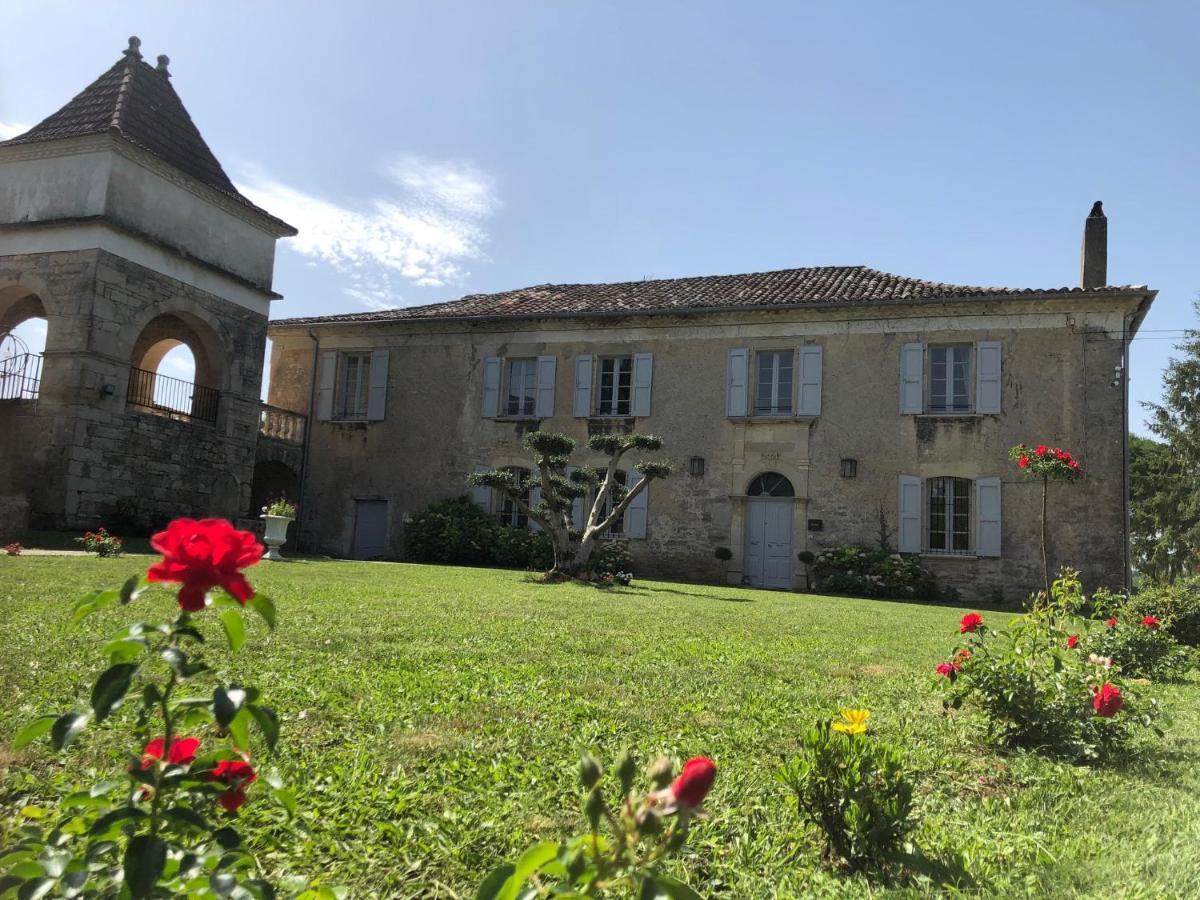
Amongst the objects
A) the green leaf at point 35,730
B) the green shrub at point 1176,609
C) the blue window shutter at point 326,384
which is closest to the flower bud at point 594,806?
the green leaf at point 35,730

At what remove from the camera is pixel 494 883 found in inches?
42.5

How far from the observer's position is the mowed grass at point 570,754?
2.17 meters

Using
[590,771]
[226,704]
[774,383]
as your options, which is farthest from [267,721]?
[774,383]

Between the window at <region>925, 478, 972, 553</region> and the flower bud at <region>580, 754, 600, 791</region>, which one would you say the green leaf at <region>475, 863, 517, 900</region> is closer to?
the flower bud at <region>580, 754, 600, 791</region>

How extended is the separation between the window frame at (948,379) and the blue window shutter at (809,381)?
189cm

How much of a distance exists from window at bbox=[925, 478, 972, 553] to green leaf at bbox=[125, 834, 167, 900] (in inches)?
610

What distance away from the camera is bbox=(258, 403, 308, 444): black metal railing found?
62.0 feet

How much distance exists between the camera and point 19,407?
45.9 ft

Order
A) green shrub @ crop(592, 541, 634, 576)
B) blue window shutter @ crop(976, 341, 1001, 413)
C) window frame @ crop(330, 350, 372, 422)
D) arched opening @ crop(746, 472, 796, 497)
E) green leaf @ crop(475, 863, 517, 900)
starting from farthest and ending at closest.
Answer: window frame @ crop(330, 350, 372, 422), arched opening @ crop(746, 472, 796, 497), green shrub @ crop(592, 541, 634, 576), blue window shutter @ crop(976, 341, 1001, 413), green leaf @ crop(475, 863, 517, 900)

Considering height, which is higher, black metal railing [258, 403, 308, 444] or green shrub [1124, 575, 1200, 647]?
black metal railing [258, 403, 308, 444]

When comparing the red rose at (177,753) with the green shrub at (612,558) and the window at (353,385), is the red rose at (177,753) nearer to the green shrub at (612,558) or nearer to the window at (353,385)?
the green shrub at (612,558)

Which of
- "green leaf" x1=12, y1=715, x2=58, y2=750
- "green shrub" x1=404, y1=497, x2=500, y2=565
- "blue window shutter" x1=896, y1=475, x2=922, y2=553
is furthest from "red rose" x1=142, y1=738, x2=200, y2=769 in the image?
"green shrub" x1=404, y1=497, x2=500, y2=565

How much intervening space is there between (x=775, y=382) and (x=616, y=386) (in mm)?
3279

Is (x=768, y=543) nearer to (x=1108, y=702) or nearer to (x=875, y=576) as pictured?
(x=875, y=576)
